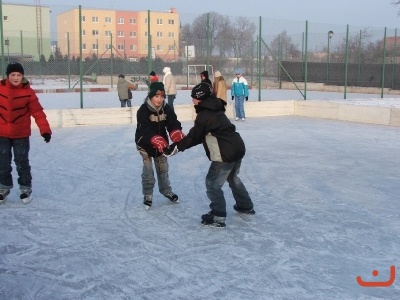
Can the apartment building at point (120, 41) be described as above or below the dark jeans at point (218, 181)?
above

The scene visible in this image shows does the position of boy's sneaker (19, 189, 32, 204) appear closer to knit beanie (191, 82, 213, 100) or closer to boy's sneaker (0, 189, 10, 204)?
boy's sneaker (0, 189, 10, 204)

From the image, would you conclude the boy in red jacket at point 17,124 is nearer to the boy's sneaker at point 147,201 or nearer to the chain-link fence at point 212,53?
the boy's sneaker at point 147,201

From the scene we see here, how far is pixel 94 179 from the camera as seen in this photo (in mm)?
7137

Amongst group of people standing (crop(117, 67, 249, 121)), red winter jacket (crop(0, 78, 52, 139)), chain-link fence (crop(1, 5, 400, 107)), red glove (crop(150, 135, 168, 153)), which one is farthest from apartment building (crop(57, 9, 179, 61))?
red glove (crop(150, 135, 168, 153))

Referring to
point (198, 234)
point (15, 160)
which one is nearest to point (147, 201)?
point (198, 234)

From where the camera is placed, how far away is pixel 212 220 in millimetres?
5098

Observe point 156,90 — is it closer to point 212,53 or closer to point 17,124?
point 17,124

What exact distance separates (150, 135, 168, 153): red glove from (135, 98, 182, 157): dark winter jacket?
0.17 metres

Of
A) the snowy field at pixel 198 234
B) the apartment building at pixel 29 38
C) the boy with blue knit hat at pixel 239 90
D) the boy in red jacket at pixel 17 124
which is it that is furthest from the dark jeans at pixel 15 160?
the apartment building at pixel 29 38

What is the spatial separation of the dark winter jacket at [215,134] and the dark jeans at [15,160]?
2.08 m

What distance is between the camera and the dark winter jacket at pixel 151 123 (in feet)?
18.1

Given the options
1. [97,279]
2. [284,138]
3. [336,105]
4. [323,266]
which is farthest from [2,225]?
[336,105]

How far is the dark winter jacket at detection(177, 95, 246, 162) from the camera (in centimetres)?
489

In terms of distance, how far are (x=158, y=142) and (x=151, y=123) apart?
0.37 m
